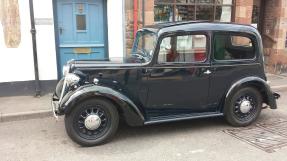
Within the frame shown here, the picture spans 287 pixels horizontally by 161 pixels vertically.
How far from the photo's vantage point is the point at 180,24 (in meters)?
5.08

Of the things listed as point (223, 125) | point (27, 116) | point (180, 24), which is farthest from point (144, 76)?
point (27, 116)

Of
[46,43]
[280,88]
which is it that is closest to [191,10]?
[280,88]

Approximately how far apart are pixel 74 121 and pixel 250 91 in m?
3.04

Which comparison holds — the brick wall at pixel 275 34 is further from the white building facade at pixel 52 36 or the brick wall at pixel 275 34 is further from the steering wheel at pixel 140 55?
the steering wheel at pixel 140 55

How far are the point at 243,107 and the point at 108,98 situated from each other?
93.9 inches

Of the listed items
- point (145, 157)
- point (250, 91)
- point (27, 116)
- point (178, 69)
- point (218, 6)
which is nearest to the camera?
point (145, 157)

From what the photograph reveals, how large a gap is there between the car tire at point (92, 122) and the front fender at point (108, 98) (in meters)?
0.10

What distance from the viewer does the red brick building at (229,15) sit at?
7887 mm

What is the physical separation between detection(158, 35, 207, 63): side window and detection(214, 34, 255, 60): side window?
264 mm

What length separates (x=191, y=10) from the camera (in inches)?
351

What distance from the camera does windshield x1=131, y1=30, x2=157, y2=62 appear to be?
4.99 metres

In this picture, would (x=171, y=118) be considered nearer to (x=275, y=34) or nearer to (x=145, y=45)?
(x=145, y=45)

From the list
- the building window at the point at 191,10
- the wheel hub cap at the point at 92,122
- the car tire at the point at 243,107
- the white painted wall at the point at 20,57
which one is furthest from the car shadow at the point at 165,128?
the building window at the point at 191,10

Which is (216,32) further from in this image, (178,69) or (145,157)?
(145,157)
